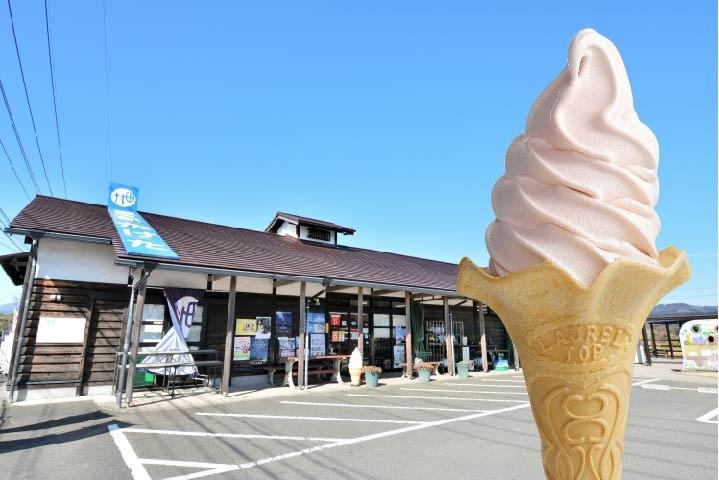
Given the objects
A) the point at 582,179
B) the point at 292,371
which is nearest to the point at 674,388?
the point at 292,371

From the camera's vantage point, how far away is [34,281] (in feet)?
31.5

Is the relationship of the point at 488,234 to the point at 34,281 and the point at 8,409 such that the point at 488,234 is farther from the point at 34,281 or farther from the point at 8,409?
the point at 34,281

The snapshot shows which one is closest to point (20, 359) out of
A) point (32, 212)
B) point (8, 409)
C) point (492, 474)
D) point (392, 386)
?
point (8, 409)

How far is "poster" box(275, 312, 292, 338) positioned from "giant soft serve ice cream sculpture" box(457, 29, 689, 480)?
42.1 ft

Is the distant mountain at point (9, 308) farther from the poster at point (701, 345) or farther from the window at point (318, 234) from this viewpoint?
the poster at point (701, 345)

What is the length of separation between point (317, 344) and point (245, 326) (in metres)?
2.76

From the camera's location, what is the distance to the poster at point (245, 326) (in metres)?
12.8

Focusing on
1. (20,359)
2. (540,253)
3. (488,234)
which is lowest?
(20,359)

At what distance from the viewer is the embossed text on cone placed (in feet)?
4.13

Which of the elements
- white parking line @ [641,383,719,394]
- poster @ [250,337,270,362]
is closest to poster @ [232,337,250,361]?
poster @ [250,337,270,362]

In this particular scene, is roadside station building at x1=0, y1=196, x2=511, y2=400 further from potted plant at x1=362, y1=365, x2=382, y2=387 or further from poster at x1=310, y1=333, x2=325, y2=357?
potted plant at x1=362, y1=365, x2=382, y2=387

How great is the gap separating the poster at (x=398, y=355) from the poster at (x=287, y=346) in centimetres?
475

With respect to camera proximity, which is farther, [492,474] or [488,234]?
[492,474]

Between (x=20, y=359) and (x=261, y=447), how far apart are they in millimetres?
7429
